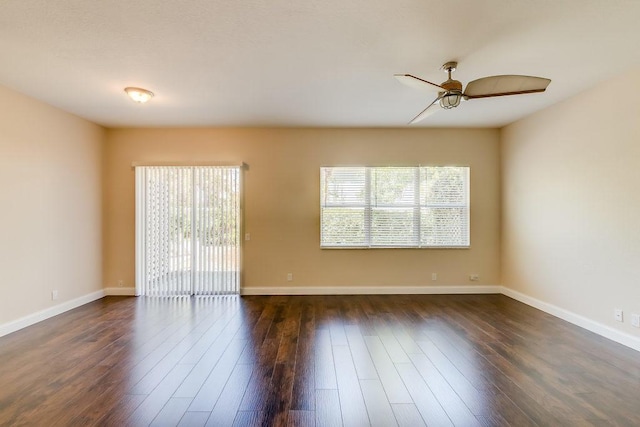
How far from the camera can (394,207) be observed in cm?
502

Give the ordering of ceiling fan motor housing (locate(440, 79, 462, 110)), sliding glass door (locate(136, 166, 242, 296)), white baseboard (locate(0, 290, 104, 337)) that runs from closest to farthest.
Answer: ceiling fan motor housing (locate(440, 79, 462, 110)) < white baseboard (locate(0, 290, 104, 337)) < sliding glass door (locate(136, 166, 242, 296))

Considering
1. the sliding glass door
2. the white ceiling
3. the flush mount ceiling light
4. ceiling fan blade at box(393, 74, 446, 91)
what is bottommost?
the sliding glass door

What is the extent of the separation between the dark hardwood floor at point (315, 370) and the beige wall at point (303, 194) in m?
1.07

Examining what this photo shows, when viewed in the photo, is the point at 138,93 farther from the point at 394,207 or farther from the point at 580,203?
the point at 580,203

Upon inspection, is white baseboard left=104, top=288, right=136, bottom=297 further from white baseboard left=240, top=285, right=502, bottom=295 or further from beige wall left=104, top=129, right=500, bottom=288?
white baseboard left=240, top=285, right=502, bottom=295

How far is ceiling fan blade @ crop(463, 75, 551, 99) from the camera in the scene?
91.4 inches

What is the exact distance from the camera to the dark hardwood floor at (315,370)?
6.36 ft

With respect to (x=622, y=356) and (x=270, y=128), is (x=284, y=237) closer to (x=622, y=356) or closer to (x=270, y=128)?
(x=270, y=128)

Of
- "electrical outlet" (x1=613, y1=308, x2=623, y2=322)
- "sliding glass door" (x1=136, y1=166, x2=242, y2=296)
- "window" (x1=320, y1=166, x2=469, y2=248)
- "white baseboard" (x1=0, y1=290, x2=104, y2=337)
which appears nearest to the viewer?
"electrical outlet" (x1=613, y1=308, x2=623, y2=322)

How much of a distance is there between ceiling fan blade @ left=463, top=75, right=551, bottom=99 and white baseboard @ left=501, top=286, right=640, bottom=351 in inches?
108

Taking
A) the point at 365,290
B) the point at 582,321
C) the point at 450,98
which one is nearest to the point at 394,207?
the point at 365,290

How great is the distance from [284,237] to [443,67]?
11.0 feet

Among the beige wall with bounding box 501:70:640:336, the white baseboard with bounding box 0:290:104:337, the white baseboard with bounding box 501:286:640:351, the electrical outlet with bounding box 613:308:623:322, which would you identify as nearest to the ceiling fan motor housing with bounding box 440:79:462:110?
the beige wall with bounding box 501:70:640:336

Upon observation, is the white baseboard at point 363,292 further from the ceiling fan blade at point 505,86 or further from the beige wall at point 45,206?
the ceiling fan blade at point 505,86
